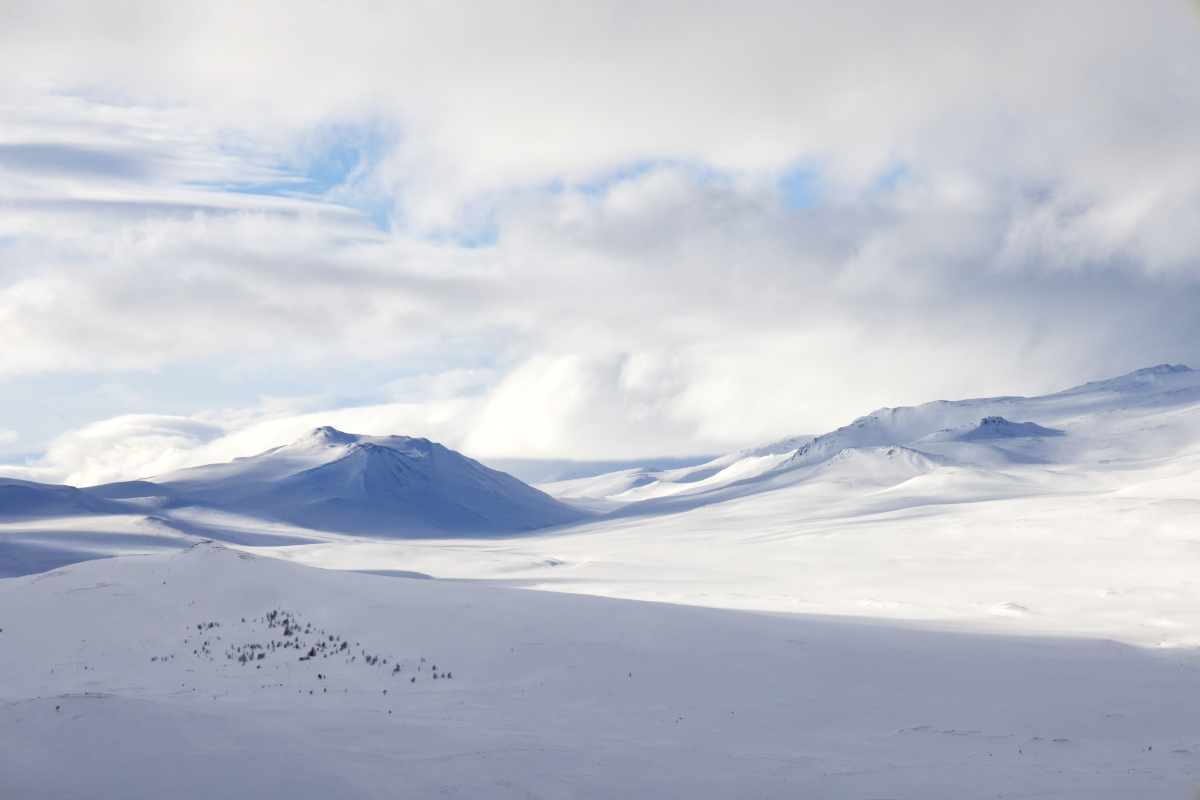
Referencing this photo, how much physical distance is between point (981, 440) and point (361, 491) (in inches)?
3921

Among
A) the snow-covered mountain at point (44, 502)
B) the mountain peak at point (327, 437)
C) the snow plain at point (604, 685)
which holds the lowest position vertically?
the snow plain at point (604, 685)

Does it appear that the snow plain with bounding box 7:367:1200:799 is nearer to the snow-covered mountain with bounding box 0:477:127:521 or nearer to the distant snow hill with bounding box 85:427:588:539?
the snow-covered mountain with bounding box 0:477:127:521

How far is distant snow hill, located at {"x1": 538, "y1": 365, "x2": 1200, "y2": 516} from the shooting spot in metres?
123

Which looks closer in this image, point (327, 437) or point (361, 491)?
point (361, 491)

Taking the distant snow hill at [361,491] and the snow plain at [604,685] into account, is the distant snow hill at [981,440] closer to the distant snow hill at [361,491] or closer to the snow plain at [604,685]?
the distant snow hill at [361,491]

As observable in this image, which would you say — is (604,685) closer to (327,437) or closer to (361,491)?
(361,491)

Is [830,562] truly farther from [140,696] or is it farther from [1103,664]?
[140,696]

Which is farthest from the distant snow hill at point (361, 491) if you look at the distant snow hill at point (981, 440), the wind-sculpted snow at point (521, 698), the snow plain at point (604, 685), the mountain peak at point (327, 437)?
the wind-sculpted snow at point (521, 698)

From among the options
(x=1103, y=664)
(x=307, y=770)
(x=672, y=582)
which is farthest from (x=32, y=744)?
(x=672, y=582)

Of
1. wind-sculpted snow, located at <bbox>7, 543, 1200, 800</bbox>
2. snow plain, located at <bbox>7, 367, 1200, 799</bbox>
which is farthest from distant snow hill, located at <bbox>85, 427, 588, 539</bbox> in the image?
wind-sculpted snow, located at <bbox>7, 543, 1200, 800</bbox>

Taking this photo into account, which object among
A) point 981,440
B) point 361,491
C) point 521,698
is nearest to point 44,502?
point 361,491

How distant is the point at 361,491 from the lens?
127438 millimetres

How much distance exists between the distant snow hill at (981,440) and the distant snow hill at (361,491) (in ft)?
69.3

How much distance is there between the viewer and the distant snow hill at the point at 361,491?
11438 centimetres
